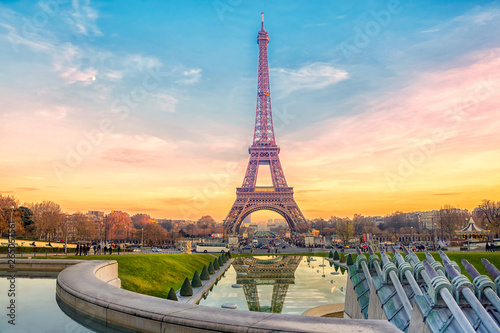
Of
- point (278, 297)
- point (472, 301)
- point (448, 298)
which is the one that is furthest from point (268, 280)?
point (448, 298)

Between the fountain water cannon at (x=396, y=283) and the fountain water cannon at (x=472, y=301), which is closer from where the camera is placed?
the fountain water cannon at (x=472, y=301)

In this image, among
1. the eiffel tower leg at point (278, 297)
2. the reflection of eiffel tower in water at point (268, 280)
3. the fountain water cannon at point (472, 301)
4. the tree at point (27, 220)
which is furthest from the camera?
the tree at point (27, 220)

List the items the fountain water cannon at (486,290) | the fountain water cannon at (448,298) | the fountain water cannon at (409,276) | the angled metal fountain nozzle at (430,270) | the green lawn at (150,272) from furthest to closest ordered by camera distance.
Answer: the green lawn at (150,272) < the angled metal fountain nozzle at (430,270) < the fountain water cannon at (409,276) < the fountain water cannon at (486,290) < the fountain water cannon at (448,298)

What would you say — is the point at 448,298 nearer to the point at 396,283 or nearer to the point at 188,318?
the point at 396,283

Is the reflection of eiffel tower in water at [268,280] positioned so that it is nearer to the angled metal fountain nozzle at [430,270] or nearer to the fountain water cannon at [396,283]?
the fountain water cannon at [396,283]

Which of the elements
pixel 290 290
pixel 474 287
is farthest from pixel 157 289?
pixel 474 287

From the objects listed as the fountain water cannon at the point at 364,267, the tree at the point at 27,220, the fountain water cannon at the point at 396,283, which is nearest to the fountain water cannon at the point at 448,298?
the fountain water cannon at the point at 396,283

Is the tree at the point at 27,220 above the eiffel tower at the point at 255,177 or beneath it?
Answer: beneath

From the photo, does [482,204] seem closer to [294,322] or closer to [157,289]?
A: [157,289]
